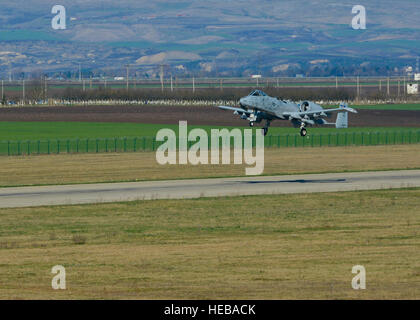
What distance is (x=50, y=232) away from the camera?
4594 cm

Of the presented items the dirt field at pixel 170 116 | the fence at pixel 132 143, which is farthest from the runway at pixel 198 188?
the dirt field at pixel 170 116

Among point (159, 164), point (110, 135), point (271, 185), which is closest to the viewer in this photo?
point (271, 185)

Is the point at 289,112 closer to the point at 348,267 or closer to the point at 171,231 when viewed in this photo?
the point at 171,231

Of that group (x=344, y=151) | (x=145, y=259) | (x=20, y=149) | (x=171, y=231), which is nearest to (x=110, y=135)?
(x=20, y=149)

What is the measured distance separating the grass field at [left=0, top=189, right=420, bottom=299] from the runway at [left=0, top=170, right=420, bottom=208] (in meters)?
3.16

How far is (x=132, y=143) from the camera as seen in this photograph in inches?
4441

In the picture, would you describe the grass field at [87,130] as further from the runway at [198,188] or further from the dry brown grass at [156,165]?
the runway at [198,188]

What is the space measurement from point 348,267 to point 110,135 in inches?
3725
